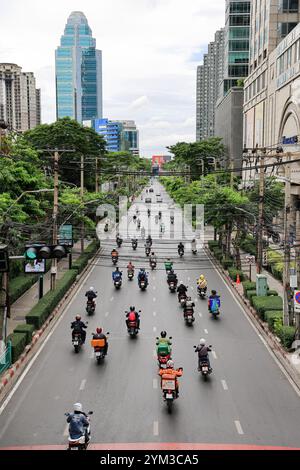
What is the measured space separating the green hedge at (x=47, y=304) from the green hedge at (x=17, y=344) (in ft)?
8.48

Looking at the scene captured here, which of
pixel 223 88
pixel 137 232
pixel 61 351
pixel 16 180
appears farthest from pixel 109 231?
pixel 223 88

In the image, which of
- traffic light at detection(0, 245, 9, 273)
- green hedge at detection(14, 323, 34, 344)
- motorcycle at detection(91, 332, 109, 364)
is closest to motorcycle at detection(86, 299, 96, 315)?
green hedge at detection(14, 323, 34, 344)

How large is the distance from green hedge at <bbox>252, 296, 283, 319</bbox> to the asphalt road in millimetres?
982

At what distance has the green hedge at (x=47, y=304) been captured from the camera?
2408 centimetres

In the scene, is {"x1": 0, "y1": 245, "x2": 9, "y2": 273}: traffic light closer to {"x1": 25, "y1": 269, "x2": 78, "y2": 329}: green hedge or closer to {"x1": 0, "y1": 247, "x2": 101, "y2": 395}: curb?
{"x1": 0, "y1": 247, "x2": 101, "y2": 395}: curb

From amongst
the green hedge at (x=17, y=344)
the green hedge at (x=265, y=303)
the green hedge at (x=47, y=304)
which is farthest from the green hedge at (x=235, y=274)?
the green hedge at (x=17, y=344)

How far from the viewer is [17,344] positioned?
2009cm

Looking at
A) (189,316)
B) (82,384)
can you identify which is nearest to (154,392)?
(82,384)

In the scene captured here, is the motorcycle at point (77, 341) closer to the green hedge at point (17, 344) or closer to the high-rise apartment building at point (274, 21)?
the green hedge at point (17, 344)

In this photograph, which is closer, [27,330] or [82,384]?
[82,384]

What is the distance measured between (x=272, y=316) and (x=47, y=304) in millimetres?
10764

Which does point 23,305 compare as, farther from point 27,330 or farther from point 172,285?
point 172,285

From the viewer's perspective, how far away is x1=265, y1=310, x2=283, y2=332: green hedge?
77.6 ft

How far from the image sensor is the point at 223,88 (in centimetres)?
11619
